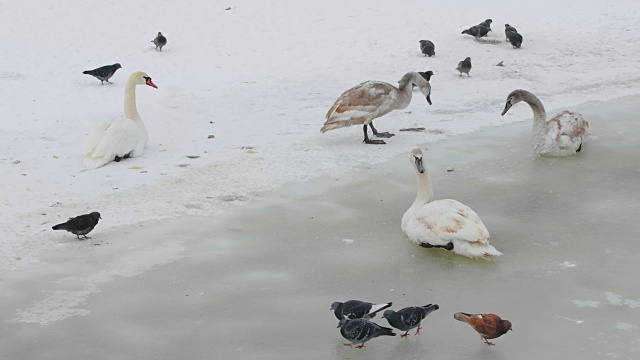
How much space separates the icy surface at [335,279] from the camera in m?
6.05

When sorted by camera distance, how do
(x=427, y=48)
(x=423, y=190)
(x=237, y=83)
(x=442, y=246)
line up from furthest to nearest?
1. (x=427, y=48)
2. (x=237, y=83)
3. (x=423, y=190)
4. (x=442, y=246)

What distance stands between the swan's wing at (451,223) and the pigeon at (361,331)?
1.87m

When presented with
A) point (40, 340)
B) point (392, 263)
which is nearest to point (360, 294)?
point (392, 263)

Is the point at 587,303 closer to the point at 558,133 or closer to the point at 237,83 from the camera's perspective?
the point at 558,133

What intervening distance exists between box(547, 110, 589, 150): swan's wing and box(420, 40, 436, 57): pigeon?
5065mm

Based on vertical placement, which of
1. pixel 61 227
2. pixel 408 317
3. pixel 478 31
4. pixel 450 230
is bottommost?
pixel 408 317

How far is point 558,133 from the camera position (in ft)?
34.9

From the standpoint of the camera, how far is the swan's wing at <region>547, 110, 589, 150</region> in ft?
34.9

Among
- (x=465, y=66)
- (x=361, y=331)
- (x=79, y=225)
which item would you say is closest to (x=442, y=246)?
(x=361, y=331)

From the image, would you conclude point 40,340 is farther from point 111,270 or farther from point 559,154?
point 559,154

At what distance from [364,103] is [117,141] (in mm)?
3136

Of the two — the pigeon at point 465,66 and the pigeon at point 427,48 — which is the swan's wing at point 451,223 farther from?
the pigeon at point 427,48

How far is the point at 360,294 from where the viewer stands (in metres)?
6.86

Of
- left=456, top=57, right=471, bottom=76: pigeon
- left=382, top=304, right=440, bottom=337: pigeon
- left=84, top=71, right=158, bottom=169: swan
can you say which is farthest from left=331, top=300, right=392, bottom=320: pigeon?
left=456, top=57, right=471, bottom=76: pigeon
